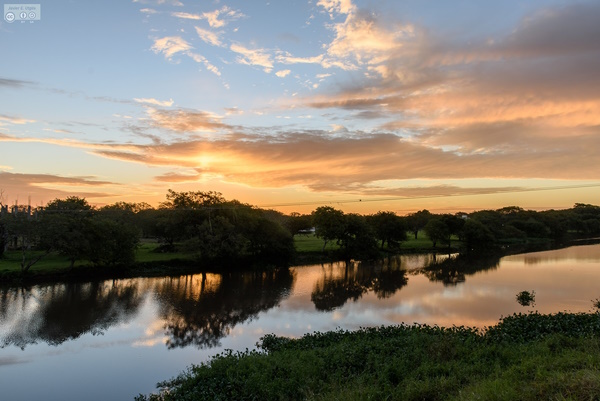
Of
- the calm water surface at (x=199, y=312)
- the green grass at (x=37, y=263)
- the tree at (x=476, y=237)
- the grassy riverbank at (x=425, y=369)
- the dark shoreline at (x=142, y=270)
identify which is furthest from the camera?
the tree at (x=476, y=237)

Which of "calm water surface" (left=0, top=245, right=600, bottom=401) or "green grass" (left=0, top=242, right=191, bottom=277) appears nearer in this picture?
"calm water surface" (left=0, top=245, right=600, bottom=401)

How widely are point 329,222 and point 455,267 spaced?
18341 mm

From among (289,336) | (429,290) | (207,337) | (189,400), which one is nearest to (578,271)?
(429,290)

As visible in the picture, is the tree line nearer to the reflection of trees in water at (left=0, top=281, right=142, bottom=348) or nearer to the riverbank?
the riverbank

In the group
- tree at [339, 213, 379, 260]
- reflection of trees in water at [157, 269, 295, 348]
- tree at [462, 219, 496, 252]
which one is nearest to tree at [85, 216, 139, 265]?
reflection of trees in water at [157, 269, 295, 348]

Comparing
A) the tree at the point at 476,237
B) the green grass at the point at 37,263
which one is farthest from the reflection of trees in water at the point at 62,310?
the tree at the point at 476,237

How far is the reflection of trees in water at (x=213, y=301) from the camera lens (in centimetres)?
2220

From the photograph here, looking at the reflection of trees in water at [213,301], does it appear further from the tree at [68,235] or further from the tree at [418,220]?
the tree at [418,220]

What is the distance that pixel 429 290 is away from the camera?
33719mm

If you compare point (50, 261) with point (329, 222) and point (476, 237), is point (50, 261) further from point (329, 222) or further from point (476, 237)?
point (476, 237)

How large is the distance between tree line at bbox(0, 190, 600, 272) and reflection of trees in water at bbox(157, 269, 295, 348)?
228 inches

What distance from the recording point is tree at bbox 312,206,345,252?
5725 cm

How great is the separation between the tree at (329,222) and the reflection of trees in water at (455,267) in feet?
44.4

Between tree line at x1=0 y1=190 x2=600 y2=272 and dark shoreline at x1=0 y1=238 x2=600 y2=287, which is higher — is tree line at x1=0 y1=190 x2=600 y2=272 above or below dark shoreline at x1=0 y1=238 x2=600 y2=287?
above
